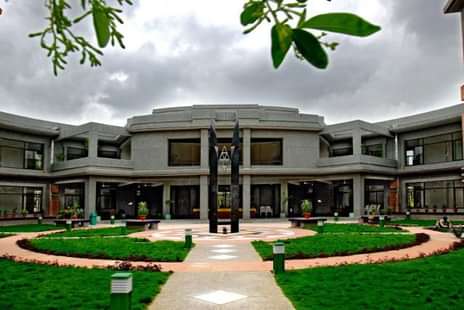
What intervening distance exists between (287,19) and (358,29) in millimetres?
215

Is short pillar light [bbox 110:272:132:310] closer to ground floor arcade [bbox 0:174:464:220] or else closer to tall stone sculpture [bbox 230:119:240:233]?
tall stone sculpture [bbox 230:119:240:233]

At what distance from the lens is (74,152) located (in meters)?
38.3

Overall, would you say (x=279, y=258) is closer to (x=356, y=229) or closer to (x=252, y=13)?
(x=252, y=13)

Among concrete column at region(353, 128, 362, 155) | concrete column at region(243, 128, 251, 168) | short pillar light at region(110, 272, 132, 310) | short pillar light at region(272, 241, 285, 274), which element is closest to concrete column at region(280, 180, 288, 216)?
concrete column at region(243, 128, 251, 168)

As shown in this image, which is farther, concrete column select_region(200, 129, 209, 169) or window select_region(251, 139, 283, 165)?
window select_region(251, 139, 283, 165)

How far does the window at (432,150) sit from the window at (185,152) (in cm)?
1726

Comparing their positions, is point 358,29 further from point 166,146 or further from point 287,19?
point 166,146

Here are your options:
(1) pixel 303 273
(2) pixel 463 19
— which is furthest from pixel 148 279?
(2) pixel 463 19

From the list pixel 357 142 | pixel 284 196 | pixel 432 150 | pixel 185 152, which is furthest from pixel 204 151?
pixel 432 150

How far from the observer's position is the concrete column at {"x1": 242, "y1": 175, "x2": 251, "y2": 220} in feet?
115

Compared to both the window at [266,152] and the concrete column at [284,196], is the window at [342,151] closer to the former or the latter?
the window at [266,152]

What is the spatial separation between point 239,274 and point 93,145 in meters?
26.6

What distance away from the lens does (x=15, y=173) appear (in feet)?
108

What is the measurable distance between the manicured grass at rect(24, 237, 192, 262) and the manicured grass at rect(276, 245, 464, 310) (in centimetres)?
434
